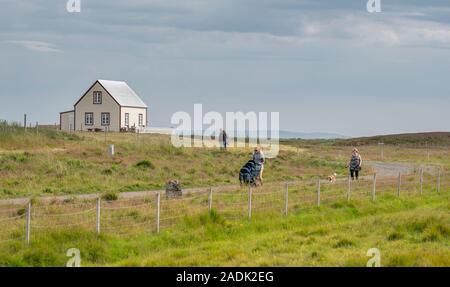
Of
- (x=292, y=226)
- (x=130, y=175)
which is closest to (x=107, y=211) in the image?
(x=292, y=226)

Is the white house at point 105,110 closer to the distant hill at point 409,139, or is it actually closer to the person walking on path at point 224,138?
the person walking on path at point 224,138

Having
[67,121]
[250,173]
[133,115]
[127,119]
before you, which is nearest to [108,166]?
[250,173]

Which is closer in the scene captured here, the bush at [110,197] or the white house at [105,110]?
the bush at [110,197]

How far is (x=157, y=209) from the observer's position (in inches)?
742

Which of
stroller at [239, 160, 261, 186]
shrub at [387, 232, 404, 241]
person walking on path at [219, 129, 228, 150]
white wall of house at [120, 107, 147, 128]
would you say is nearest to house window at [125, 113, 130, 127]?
white wall of house at [120, 107, 147, 128]

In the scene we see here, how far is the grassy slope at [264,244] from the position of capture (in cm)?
1545

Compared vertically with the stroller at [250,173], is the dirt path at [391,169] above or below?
below

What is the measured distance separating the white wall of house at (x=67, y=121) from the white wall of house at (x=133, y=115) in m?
5.28

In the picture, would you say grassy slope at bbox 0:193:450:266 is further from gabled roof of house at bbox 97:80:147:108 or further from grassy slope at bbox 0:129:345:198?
gabled roof of house at bbox 97:80:147:108

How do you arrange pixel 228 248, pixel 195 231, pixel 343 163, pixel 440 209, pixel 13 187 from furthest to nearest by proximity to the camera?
pixel 343 163, pixel 13 187, pixel 440 209, pixel 195 231, pixel 228 248

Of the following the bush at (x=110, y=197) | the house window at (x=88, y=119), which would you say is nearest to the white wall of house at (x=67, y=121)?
the house window at (x=88, y=119)
